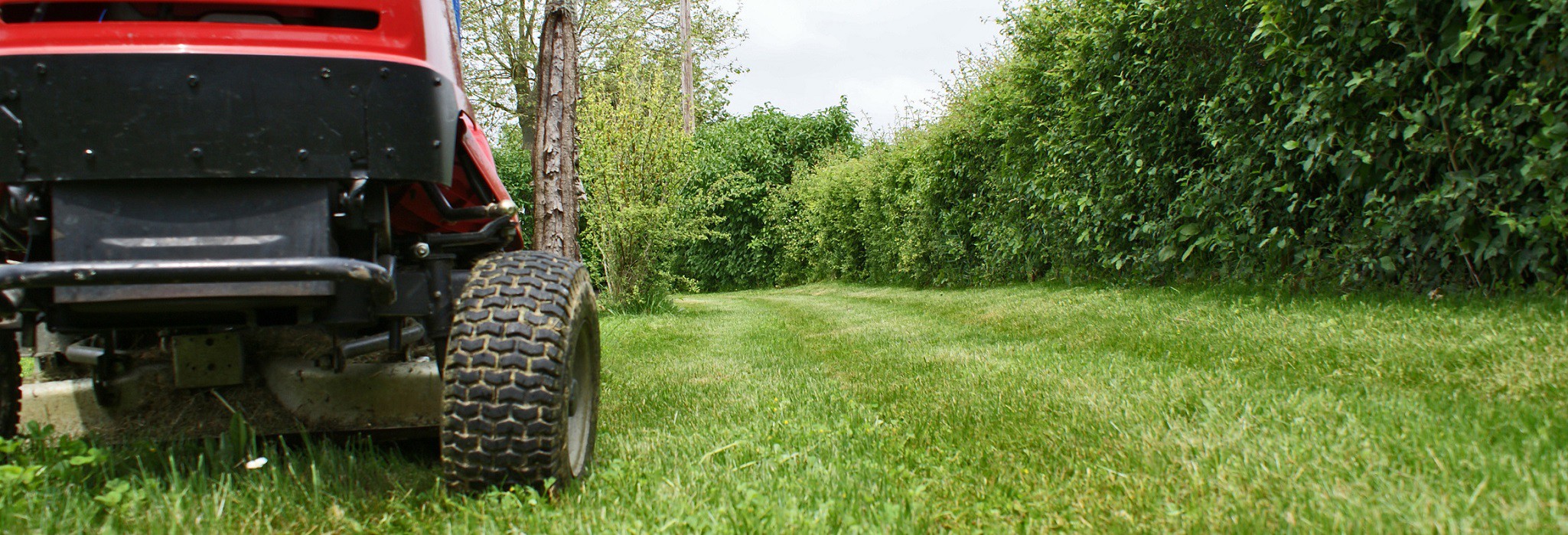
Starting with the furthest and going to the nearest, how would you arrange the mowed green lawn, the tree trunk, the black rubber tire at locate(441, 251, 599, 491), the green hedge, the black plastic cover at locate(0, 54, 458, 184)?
the tree trunk < the green hedge < the black rubber tire at locate(441, 251, 599, 491) < the mowed green lawn < the black plastic cover at locate(0, 54, 458, 184)

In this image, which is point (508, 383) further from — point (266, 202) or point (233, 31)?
point (233, 31)

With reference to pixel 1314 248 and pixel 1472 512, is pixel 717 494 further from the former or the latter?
pixel 1314 248

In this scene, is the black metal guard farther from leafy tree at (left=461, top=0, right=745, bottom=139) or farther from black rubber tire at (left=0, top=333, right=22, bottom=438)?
leafy tree at (left=461, top=0, right=745, bottom=139)

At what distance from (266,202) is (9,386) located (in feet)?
5.07

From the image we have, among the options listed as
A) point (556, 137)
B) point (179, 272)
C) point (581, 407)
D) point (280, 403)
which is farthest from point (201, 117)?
point (556, 137)

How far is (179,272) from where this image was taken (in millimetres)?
1956

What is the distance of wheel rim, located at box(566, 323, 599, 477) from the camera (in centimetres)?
280

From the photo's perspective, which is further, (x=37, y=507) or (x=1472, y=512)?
(x=37, y=507)

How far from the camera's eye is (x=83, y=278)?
1919 mm

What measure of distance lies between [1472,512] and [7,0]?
3450 millimetres

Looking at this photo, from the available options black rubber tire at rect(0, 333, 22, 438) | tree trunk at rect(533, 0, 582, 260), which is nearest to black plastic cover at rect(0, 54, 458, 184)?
black rubber tire at rect(0, 333, 22, 438)

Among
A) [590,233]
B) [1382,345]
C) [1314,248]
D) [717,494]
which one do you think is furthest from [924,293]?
[717,494]

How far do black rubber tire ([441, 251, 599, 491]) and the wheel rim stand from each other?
270mm

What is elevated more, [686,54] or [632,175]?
[686,54]
